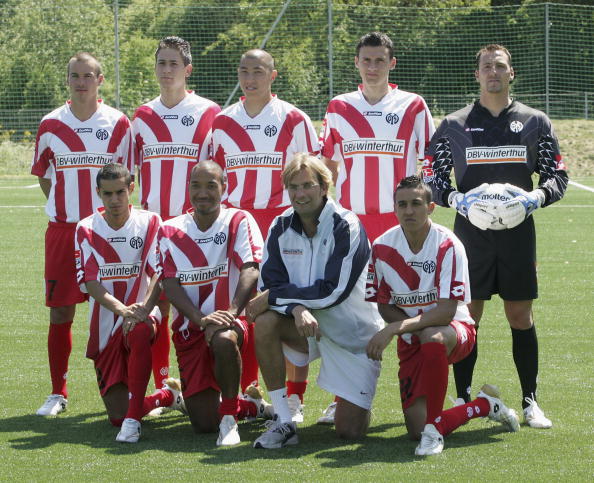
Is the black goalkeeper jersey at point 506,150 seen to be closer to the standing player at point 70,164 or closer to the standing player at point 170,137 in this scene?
the standing player at point 170,137

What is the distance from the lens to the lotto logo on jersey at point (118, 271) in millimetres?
4945

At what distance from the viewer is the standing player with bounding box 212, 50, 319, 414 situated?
17.8 feet

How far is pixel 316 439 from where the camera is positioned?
4535mm

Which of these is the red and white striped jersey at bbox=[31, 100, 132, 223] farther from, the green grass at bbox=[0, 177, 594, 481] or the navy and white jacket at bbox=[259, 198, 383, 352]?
the navy and white jacket at bbox=[259, 198, 383, 352]

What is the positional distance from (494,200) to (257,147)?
4.81ft

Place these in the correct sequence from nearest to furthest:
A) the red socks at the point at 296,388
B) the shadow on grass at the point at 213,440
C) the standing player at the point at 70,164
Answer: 1. the shadow on grass at the point at 213,440
2. the red socks at the point at 296,388
3. the standing player at the point at 70,164

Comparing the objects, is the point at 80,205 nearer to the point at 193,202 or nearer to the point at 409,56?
the point at 193,202

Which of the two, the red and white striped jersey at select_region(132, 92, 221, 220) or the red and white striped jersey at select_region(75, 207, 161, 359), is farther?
the red and white striped jersey at select_region(132, 92, 221, 220)

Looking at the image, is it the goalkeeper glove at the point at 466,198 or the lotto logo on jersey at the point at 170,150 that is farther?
the lotto logo on jersey at the point at 170,150

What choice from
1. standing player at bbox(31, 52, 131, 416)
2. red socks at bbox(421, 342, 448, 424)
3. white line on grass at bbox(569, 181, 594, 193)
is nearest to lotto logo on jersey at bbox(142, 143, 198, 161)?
standing player at bbox(31, 52, 131, 416)

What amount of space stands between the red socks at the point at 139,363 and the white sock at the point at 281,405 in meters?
0.63

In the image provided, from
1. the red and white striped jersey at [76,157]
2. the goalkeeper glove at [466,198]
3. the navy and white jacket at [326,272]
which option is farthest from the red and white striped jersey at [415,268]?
the red and white striped jersey at [76,157]

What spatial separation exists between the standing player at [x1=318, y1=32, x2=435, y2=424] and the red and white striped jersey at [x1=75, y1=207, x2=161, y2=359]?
1227 mm

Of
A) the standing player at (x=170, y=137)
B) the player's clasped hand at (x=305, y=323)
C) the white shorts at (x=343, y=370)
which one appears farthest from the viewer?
the standing player at (x=170, y=137)
